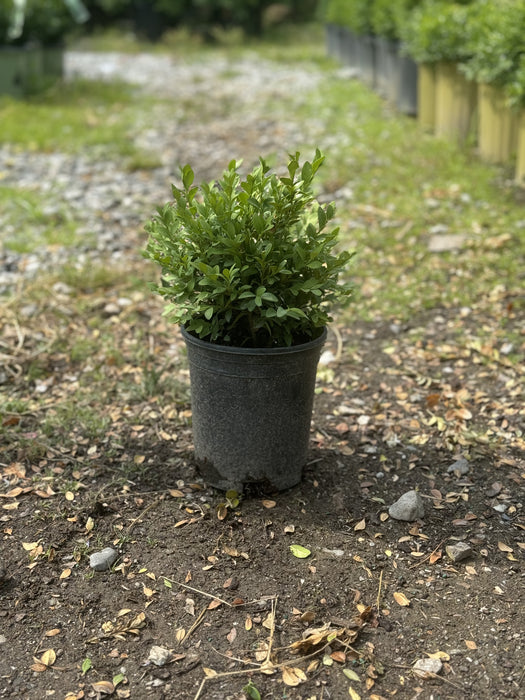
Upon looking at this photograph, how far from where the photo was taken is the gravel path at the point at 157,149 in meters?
5.59

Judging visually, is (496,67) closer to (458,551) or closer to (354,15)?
(458,551)

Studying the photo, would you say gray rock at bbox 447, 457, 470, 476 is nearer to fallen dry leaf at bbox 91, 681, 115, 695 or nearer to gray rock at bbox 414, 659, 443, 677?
gray rock at bbox 414, 659, 443, 677

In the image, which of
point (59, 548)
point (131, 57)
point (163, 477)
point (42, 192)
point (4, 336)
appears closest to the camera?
point (59, 548)

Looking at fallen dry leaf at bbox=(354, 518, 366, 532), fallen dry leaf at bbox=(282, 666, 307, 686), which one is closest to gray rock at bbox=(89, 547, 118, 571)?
fallen dry leaf at bbox=(282, 666, 307, 686)

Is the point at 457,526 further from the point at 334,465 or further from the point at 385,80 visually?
the point at 385,80

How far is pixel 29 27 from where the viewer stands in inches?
392

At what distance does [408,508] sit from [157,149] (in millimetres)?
5989

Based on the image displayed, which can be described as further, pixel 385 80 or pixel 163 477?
pixel 385 80

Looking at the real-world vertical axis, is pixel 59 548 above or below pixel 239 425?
below

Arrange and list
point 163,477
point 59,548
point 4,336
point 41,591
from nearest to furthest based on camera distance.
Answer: point 41,591
point 59,548
point 163,477
point 4,336

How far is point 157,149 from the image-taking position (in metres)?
8.00

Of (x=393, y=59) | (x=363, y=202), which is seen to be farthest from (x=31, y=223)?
(x=393, y=59)

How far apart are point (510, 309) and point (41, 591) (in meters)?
3.04

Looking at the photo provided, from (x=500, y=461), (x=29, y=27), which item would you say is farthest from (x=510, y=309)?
(x=29, y=27)
